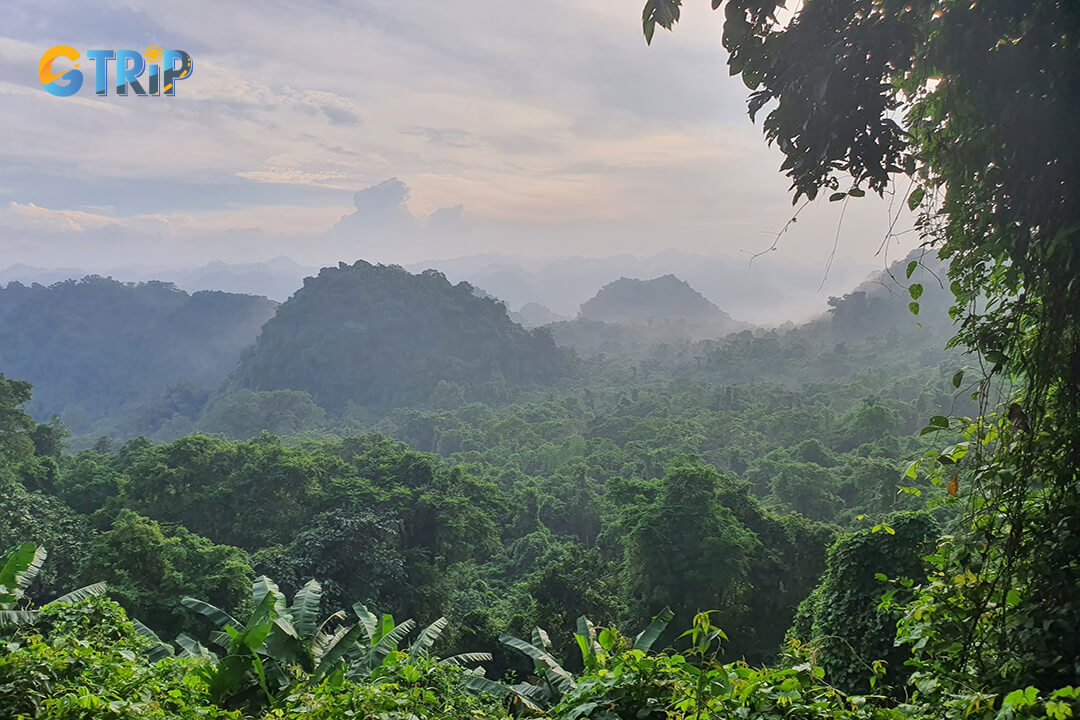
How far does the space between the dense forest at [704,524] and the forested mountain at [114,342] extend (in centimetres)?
2888

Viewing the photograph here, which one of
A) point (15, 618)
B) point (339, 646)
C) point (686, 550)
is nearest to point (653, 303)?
point (686, 550)

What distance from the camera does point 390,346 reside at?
2023 inches

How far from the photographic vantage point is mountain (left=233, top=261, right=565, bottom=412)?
48625mm

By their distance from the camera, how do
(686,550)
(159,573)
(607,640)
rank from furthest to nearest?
(686,550) < (159,573) < (607,640)

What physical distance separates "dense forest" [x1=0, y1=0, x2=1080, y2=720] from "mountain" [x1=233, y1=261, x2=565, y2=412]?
28.6ft

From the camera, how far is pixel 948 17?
1909mm

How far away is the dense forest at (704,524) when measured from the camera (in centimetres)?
200

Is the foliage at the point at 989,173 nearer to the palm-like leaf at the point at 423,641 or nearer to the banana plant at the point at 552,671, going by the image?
the banana plant at the point at 552,671

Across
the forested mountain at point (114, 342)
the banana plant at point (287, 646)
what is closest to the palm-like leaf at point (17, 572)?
the banana plant at point (287, 646)

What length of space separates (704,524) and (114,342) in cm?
7345

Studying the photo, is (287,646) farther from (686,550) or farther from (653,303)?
(653,303)

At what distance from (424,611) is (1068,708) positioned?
40.9 ft

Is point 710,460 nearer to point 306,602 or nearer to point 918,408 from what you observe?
point 918,408

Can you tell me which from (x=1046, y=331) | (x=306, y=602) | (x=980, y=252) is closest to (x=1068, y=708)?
(x=1046, y=331)
